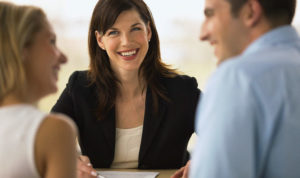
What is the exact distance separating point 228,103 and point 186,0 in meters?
2.93

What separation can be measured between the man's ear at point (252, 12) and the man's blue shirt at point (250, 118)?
0.40ft

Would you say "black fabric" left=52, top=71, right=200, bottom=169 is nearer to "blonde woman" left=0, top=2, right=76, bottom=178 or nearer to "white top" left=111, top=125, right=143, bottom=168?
"white top" left=111, top=125, right=143, bottom=168

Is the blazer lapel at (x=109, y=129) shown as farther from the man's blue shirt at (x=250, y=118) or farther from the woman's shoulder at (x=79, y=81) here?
the man's blue shirt at (x=250, y=118)

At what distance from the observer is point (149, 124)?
2617 millimetres

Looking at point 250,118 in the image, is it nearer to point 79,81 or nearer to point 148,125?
point 148,125

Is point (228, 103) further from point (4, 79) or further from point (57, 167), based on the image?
point (4, 79)

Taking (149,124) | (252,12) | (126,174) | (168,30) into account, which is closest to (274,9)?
(252,12)

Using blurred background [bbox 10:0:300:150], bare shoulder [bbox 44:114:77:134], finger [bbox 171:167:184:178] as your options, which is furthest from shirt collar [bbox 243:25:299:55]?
blurred background [bbox 10:0:300:150]

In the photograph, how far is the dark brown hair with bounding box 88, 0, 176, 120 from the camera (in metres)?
2.63

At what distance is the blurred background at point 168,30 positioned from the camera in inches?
154

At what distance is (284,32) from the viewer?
1229 millimetres

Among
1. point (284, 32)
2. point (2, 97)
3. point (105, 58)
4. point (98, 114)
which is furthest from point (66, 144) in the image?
point (105, 58)

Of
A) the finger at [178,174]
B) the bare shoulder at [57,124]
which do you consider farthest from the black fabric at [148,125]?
the bare shoulder at [57,124]

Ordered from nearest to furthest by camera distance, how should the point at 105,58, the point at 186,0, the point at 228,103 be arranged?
the point at 228,103
the point at 105,58
the point at 186,0
